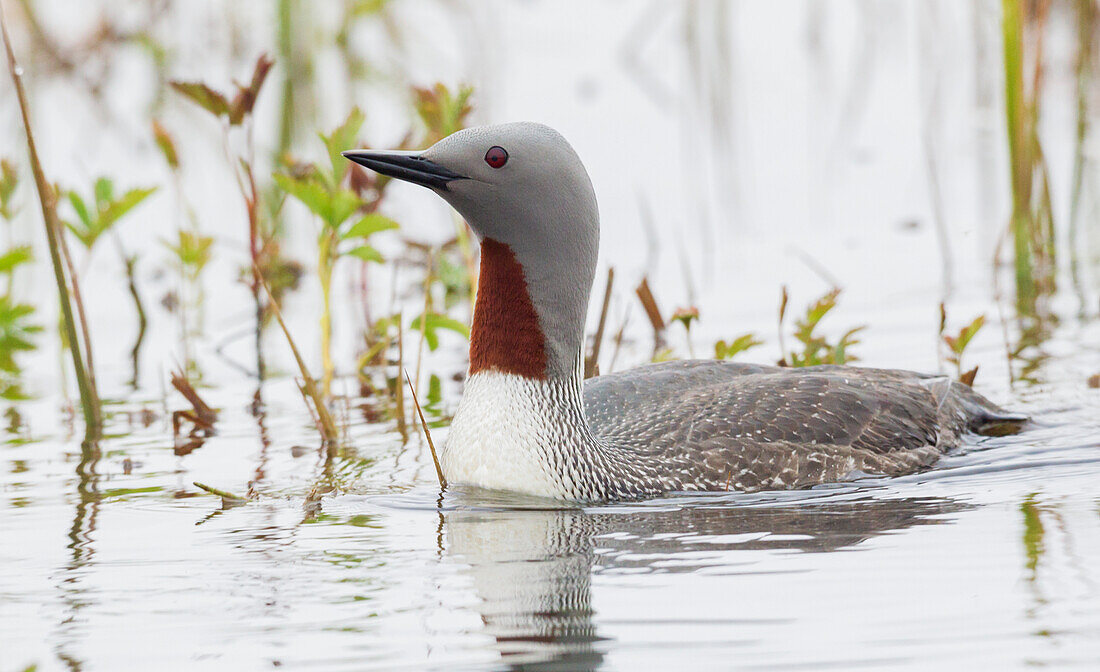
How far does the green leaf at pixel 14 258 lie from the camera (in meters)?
7.62

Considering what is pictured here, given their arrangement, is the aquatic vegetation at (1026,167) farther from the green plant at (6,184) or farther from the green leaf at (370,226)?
the green plant at (6,184)

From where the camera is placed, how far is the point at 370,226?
21.8 feet

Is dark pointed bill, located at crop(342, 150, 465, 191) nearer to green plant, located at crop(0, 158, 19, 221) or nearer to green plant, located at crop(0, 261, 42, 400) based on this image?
green plant, located at crop(0, 261, 42, 400)

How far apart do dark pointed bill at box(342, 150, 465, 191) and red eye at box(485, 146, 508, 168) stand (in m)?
0.11

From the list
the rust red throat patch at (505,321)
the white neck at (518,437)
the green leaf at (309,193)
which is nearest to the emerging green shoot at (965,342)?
the white neck at (518,437)

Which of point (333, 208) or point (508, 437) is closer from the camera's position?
point (508, 437)

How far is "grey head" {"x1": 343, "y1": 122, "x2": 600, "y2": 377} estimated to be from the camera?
5.68 metres

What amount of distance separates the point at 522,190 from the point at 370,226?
1.14 m

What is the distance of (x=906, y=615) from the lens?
4.21m

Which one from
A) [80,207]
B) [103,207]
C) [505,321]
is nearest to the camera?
[505,321]

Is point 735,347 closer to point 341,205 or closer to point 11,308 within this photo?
point 341,205

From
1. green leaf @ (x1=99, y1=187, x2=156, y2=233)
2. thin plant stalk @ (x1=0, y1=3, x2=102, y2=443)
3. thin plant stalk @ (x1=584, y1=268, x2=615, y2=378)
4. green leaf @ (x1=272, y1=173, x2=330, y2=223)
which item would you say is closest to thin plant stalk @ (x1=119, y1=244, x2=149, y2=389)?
green leaf @ (x1=99, y1=187, x2=156, y2=233)

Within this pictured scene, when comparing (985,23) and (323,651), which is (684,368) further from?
(985,23)

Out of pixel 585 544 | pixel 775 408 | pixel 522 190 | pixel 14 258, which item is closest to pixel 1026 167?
pixel 775 408
